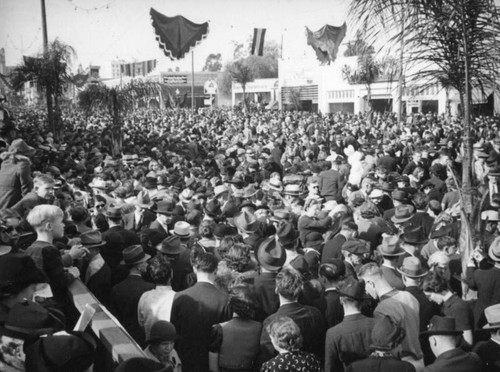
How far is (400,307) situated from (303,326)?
772mm

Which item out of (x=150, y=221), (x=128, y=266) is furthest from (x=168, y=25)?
(x=128, y=266)

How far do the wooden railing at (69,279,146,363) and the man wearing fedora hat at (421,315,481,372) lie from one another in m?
1.78

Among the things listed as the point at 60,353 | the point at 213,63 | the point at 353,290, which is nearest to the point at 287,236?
the point at 353,290

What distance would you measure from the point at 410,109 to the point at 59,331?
38393 millimetres

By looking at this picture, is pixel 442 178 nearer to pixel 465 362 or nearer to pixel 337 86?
pixel 465 362

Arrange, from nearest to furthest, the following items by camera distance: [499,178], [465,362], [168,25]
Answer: [465,362] → [499,178] → [168,25]

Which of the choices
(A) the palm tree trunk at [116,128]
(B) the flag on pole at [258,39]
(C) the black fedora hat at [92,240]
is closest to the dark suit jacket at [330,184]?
(C) the black fedora hat at [92,240]

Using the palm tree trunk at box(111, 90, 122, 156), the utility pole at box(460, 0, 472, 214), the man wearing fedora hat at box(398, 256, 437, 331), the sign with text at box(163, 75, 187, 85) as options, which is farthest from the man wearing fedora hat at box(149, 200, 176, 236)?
the sign with text at box(163, 75, 187, 85)

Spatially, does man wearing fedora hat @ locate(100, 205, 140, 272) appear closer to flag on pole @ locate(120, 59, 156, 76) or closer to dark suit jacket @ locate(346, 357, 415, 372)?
dark suit jacket @ locate(346, 357, 415, 372)

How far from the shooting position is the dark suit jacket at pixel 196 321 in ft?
13.5

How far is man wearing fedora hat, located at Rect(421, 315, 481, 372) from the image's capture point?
3.40 meters

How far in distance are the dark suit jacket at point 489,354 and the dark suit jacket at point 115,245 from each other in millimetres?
3344

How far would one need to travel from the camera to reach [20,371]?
2.86 metres

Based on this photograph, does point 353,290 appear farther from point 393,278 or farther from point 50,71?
point 50,71
